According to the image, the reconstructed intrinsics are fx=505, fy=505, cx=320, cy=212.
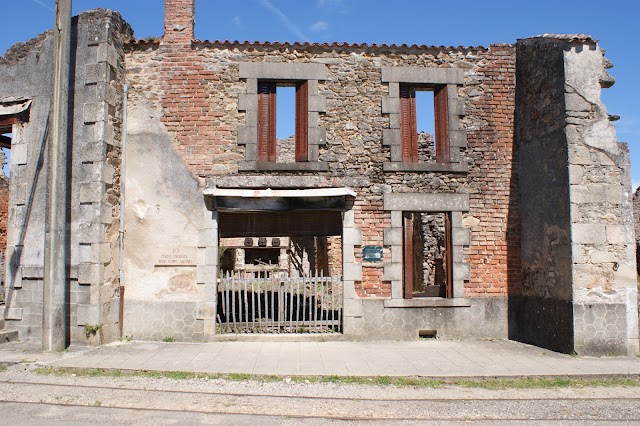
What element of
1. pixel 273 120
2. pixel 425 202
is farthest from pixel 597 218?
pixel 273 120

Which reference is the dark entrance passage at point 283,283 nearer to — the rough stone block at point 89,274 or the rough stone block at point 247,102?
the rough stone block at point 247,102

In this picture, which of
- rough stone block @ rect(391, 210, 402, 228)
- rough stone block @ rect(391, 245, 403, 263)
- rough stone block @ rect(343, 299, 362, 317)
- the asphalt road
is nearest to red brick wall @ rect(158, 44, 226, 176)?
rough stone block @ rect(391, 210, 402, 228)

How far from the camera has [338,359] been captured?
312 inches

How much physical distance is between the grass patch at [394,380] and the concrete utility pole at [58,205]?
1.48 m

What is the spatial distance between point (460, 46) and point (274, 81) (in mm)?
3880

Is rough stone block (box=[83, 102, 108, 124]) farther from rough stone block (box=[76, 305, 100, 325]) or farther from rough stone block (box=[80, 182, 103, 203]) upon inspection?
rough stone block (box=[76, 305, 100, 325])

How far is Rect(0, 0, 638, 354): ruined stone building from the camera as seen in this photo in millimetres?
8875

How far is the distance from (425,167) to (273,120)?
319 cm

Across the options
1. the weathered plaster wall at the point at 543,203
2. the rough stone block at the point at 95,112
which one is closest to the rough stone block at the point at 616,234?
the weathered plaster wall at the point at 543,203

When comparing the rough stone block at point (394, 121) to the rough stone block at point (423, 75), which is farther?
the rough stone block at point (423, 75)

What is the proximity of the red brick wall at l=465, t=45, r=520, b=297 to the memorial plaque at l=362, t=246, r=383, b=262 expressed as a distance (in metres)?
1.82

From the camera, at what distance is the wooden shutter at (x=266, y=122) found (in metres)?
10.1

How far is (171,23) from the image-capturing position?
33.1 ft

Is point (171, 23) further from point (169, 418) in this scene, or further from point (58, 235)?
point (169, 418)
